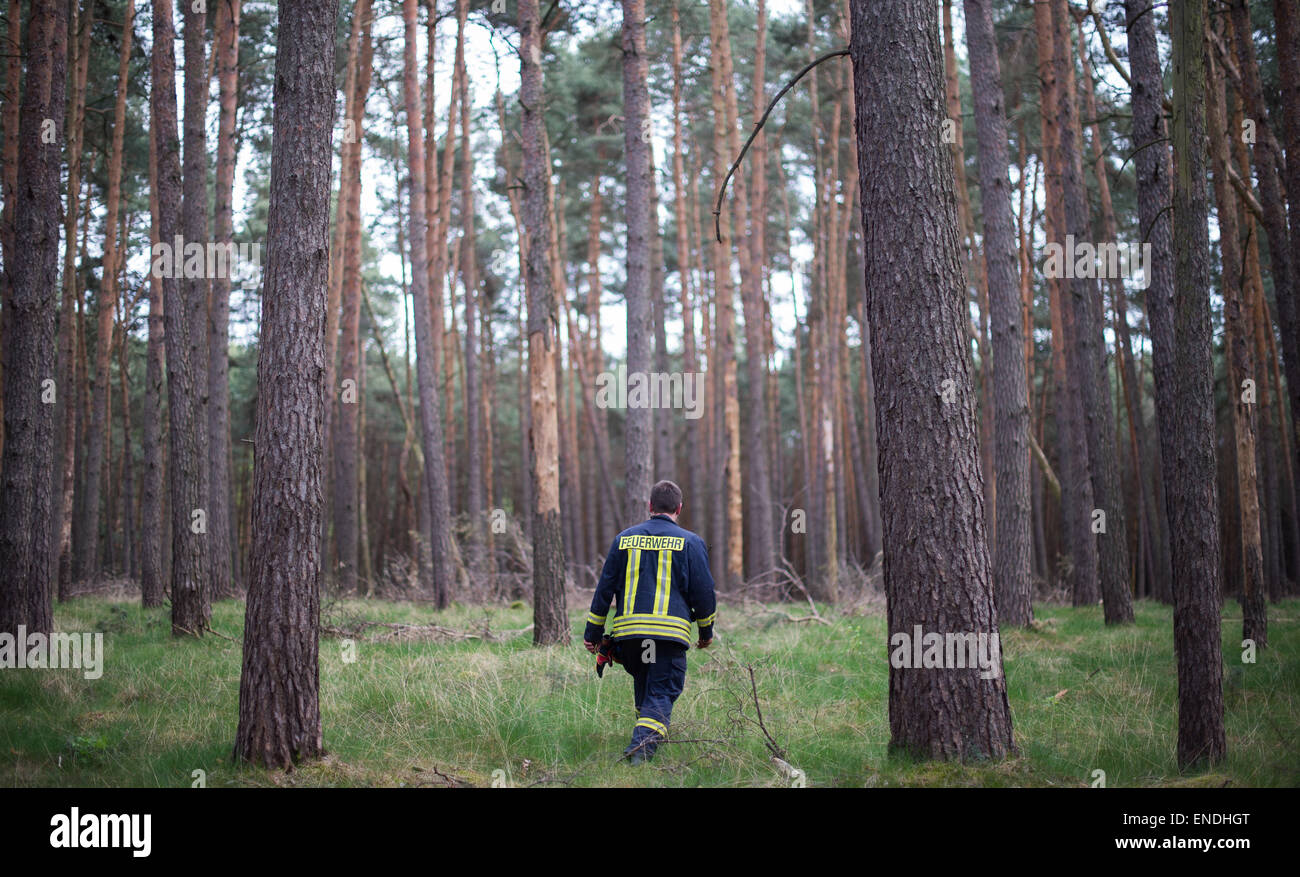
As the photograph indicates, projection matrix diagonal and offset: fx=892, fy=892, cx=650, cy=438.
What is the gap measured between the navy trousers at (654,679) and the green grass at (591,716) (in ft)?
0.58

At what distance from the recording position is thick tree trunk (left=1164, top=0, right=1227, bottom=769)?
5.09m

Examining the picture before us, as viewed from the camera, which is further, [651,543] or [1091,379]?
[1091,379]

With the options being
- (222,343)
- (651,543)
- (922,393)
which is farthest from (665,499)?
(222,343)

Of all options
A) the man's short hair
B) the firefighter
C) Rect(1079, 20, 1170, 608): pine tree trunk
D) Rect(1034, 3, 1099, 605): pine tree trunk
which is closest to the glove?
the firefighter

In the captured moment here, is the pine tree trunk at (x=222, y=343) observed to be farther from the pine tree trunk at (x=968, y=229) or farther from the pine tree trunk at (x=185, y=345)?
the pine tree trunk at (x=968, y=229)

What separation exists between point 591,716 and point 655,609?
1.29 m

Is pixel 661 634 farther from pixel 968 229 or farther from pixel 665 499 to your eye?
pixel 968 229

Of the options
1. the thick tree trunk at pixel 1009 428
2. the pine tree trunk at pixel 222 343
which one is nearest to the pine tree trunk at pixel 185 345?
the pine tree trunk at pixel 222 343

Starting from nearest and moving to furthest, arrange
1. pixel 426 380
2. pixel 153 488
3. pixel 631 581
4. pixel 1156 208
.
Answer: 1. pixel 631 581
2. pixel 1156 208
3. pixel 153 488
4. pixel 426 380

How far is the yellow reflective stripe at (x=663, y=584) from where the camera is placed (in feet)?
18.4

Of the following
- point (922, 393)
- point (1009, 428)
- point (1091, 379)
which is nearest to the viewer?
point (922, 393)

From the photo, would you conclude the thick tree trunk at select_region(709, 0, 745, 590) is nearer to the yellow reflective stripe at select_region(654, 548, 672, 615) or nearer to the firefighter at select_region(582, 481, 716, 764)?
the firefighter at select_region(582, 481, 716, 764)

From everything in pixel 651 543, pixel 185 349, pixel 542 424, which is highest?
pixel 185 349

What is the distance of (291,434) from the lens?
16.8 feet
